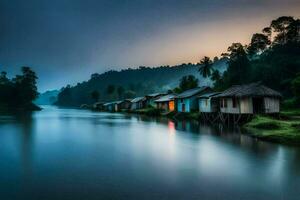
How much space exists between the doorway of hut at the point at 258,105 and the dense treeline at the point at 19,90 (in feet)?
313

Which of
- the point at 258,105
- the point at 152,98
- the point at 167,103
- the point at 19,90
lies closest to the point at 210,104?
the point at 258,105

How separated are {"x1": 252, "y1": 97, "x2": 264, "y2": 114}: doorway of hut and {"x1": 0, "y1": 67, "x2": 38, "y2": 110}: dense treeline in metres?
95.5

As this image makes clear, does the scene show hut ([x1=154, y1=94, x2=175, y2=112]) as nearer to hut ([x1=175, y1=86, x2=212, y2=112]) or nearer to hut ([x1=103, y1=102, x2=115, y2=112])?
hut ([x1=175, y1=86, x2=212, y2=112])

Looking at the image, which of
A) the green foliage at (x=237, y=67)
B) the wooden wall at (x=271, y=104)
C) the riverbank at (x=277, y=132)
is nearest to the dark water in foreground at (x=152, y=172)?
the riverbank at (x=277, y=132)

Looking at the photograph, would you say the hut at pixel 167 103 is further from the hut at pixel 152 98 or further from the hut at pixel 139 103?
the hut at pixel 139 103

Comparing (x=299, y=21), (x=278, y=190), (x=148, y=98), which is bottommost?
(x=278, y=190)

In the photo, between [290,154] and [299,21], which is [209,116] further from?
[299,21]

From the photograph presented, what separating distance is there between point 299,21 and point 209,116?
40.3 metres

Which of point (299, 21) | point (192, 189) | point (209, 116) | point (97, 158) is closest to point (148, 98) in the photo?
point (209, 116)

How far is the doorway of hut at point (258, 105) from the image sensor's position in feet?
106

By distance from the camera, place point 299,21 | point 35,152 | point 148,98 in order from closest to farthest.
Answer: point 35,152, point 299,21, point 148,98

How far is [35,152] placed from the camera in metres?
18.4

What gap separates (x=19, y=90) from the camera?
4176 inches

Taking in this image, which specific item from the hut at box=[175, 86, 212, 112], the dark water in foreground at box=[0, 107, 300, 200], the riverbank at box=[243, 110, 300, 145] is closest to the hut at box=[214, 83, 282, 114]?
the riverbank at box=[243, 110, 300, 145]
